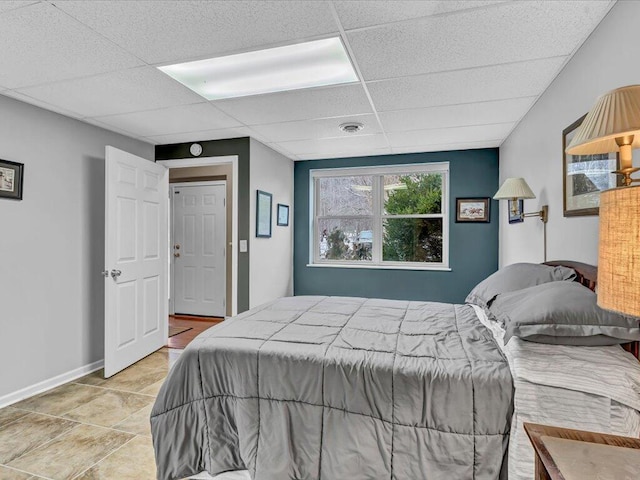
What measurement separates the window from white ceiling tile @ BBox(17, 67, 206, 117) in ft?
8.45

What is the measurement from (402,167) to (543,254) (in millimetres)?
2373

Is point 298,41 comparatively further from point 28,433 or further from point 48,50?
point 28,433

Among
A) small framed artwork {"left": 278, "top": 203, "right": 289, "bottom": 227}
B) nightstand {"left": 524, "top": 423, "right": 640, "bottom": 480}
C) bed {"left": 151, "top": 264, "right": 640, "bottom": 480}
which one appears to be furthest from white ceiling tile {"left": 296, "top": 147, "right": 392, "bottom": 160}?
nightstand {"left": 524, "top": 423, "right": 640, "bottom": 480}

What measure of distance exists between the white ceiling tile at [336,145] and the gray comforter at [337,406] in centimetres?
248

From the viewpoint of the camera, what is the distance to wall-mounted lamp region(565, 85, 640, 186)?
100 centimetres

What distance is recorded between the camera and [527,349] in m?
1.40

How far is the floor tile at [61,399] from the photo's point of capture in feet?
8.30

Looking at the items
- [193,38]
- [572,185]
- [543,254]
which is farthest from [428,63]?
[543,254]

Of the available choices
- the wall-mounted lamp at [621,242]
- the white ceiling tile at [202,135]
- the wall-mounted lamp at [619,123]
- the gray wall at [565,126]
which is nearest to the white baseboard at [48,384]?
the white ceiling tile at [202,135]

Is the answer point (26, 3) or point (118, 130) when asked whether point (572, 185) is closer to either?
point (26, 3)

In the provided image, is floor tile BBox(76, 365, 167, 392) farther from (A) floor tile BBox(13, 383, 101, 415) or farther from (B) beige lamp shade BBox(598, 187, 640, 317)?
(B) beige lamp shade BBox(598, 187, 640, 317)

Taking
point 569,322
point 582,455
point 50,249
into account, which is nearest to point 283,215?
point 50,249

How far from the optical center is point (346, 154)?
15.0 feet

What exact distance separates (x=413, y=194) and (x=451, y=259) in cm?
99
